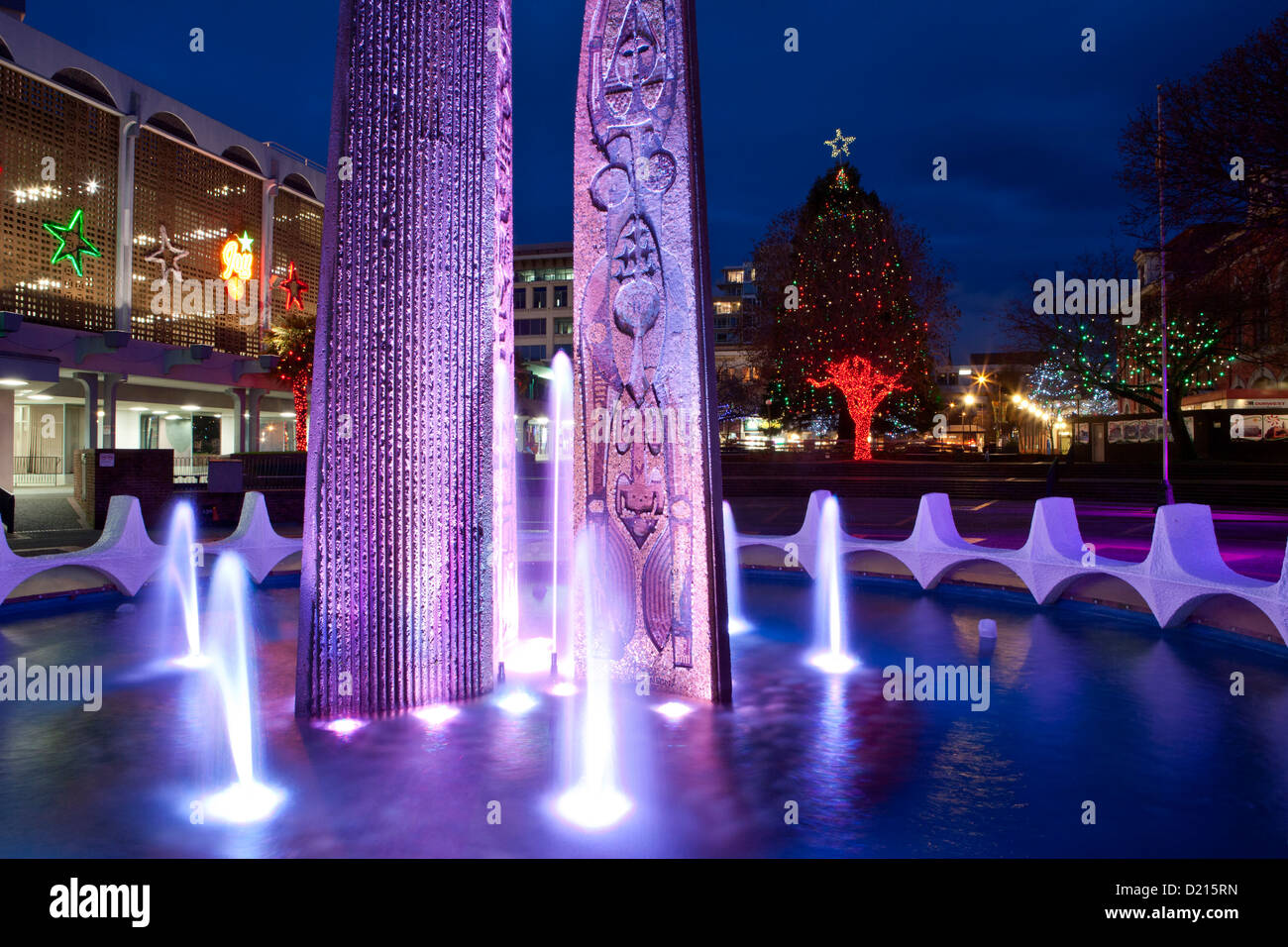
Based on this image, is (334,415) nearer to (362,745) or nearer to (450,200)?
(450,200)

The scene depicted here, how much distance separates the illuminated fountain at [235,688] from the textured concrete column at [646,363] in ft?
7.59

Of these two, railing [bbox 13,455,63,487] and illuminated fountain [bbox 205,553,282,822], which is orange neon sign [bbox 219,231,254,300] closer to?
railing [bbox 13,455,63,487]

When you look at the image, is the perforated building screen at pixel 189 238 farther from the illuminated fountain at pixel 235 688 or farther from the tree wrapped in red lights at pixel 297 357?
the illuminated fountain at pixel 235 688

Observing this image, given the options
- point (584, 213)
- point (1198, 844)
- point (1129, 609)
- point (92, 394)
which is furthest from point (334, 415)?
point (92, 394)

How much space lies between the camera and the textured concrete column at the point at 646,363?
18.8 feet

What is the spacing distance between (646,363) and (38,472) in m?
37.8

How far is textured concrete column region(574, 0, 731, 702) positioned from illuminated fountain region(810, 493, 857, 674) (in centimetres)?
133

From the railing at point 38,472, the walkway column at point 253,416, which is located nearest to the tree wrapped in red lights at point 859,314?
the walkway column at point 253,416

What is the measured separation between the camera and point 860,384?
1265 inches

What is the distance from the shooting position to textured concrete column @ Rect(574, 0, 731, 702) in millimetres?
Answer: 5719

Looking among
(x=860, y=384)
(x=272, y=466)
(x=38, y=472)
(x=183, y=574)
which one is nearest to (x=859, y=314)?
(x=860, y=384)

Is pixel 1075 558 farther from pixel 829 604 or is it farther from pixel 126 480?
pixel 126 480

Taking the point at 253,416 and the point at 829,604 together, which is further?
the point at 253,416

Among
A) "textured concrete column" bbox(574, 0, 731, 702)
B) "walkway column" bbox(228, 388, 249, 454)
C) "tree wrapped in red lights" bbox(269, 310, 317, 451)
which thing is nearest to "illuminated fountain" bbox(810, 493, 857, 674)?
"textured concrete column" bbox(574, 0, 731, 702)
